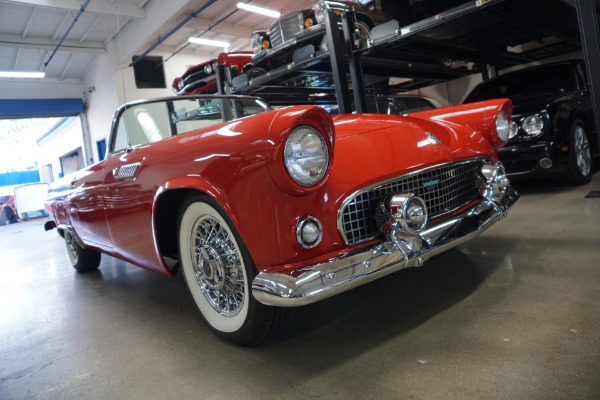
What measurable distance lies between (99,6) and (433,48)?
324 inches

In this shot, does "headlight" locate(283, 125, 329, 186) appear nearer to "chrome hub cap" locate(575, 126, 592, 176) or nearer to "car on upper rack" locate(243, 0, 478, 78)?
"car on upper rack" locate(243, 0, 478, 78)

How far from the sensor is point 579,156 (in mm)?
4035

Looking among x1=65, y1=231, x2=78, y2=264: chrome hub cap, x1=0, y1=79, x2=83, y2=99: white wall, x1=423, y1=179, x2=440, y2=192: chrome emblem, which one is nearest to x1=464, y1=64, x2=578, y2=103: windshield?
x1=423, y1=179, x2=440, y2=192: chrome emblem

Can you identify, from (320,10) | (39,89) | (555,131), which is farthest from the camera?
(39,89)

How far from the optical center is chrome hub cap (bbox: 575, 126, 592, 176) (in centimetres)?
401

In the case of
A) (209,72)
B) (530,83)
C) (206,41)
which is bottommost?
(530,83)

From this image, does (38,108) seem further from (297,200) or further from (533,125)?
(297,200)

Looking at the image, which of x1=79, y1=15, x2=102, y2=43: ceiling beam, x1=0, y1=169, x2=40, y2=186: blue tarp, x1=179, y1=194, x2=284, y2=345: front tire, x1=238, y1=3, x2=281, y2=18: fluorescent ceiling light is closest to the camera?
x1=179, y1=194, x2=284, y2=345: front tire

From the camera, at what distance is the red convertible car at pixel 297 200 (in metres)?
1.47

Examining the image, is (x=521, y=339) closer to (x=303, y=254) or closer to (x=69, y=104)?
(x=303, y=254)

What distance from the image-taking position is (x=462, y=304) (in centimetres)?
187

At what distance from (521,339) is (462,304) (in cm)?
37

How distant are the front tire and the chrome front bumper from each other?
0.17 meters

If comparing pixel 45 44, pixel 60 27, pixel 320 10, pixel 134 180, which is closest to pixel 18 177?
pixel 45 44
